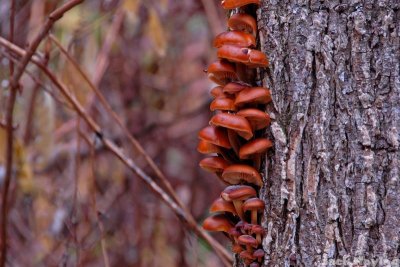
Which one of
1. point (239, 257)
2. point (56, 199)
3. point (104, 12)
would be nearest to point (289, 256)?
point (239, 257)

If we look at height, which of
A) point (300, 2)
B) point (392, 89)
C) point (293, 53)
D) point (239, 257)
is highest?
point (300, 2)

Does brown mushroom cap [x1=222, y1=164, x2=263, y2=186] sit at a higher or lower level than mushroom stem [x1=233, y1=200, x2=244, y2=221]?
higher

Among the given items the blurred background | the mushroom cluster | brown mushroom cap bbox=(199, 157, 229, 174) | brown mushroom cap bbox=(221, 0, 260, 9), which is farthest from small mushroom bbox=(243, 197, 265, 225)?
the blurred background

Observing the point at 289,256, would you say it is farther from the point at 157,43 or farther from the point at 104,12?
the point at 104,12

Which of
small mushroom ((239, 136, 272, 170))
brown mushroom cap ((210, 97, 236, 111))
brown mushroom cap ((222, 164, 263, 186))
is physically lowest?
brown mushroom cap ((222, 164, 263, 186))

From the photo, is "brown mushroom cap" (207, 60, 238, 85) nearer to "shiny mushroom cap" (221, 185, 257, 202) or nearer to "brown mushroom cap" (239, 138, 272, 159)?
"brown mushroom cap" (239, 138, 272, 159)

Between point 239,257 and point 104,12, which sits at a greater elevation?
point 104,12

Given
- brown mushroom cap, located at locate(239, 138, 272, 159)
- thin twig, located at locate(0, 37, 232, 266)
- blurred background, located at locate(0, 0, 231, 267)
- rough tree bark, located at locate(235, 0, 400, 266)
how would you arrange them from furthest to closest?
blurred background, located at locate(0, 0, 231, 267)
thin twig, located at locate(0, 37, 232, 266)
brown mushroom cap, located at locate(239, 138, 272, 159)
rough tree bark, located at locate(235, 0, 400, 266)

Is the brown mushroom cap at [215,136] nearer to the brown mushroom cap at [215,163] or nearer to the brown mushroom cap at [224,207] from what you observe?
the brown mushroom cap at [215,163]
